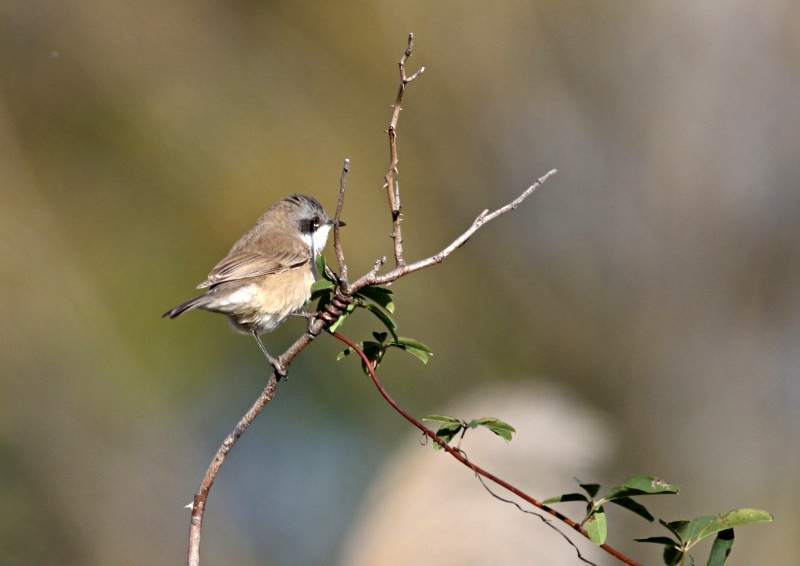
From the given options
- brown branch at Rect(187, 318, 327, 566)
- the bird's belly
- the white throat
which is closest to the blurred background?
the white throat

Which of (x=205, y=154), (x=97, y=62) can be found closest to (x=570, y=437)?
(x=205, y=154)

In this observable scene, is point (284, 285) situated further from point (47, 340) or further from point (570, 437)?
point (47, 340)

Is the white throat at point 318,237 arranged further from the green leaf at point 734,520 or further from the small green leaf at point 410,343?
the green leaf at point 734,520

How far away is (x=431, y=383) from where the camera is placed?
8.92 meters

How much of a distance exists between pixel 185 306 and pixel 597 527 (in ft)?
8.29

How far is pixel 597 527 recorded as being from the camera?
1708mm

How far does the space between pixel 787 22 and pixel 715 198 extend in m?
1.83

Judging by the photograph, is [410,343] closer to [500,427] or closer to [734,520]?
[500,427]

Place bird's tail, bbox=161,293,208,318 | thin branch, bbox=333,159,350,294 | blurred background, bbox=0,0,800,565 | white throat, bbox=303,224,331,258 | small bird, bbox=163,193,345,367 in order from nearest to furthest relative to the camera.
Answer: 1. thin branch, bbox=333,159,350,294
2. bird's tail, bbox=161,293,208,318
3. small bird, bbox=163,193,345,367
4. white throat, bbox=303,224,331,258
5. blurred background, bbox=0,0,800,565

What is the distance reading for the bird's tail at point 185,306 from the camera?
11.9 feet

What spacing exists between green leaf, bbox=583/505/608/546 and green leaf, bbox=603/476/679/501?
7 cm

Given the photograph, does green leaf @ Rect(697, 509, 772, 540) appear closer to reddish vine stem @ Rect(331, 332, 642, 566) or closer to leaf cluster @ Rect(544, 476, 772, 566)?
leaf cluster @ Rect(544, 476, 772, 566)

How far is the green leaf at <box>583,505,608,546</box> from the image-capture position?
167cm

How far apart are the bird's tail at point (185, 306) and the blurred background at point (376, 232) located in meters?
4.01
